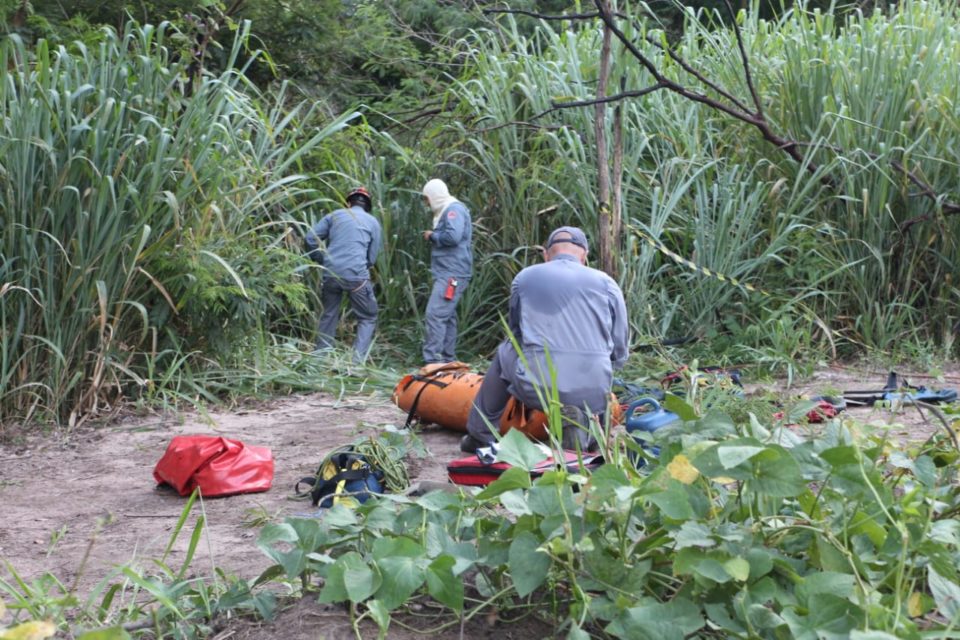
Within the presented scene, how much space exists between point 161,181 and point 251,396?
1.44 meters

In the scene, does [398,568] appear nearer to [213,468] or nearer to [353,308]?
[213,468]

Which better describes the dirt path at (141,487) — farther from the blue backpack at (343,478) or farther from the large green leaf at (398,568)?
the large green leaf at (398,568)

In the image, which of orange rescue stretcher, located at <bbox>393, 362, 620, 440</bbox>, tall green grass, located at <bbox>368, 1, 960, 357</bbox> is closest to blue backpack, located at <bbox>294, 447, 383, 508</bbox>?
orange rescue stretcher, located at <bbox>393, 362, 620, 440</bbox>

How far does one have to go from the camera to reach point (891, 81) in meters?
7.65

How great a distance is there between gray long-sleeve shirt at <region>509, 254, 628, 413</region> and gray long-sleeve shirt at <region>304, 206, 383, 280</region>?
354 centimetres

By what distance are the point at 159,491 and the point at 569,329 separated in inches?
74.9

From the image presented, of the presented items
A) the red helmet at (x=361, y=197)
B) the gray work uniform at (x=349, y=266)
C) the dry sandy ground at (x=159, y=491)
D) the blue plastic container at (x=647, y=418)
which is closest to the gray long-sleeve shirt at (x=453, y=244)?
the gray work uniform at (x=349, y=266)

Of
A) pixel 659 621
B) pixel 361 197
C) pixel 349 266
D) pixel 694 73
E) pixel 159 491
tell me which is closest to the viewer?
pixel 659 621

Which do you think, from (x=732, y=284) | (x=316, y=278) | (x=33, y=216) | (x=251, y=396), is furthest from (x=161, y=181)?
(x=732, y=284)

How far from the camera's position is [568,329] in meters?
4.80

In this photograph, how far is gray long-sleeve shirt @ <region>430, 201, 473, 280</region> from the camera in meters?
8.10

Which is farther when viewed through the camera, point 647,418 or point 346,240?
point 346,240

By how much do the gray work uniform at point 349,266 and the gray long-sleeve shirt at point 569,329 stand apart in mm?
3480

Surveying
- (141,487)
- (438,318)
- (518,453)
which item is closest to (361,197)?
(438,318)
